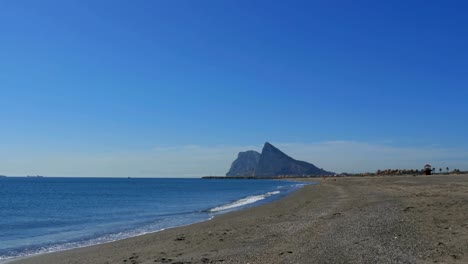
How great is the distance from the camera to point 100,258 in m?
14.4

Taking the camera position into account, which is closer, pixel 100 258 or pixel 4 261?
pixel 100 258

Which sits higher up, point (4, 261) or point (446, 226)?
point (446, 226)

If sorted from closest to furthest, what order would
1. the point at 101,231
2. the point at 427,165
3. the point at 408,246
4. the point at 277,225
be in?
the point at 408,246
the point at 277,225
the point at 101,231
the point at 427,165

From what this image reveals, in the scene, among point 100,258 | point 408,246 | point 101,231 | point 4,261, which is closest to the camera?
point 408,246

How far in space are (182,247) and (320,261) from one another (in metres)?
6.08

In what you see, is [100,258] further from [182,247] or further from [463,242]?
[463,242]

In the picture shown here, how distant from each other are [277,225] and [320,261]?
9.06 meters

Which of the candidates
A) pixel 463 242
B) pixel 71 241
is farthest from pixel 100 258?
pixel 463 242

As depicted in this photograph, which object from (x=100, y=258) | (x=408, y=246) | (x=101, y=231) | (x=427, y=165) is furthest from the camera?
(x=427, y=165)

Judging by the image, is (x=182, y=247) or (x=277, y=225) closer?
(x=182, y=247)

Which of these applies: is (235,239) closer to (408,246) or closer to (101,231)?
(408,246)

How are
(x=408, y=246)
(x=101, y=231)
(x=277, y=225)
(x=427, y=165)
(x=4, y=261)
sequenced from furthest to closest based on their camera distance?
(x=427, y=165) < (x=101, y=231) < (x=277, y=225) < (x=4, y=261) < (x=408, y=246)

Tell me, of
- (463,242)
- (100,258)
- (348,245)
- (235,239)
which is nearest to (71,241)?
(100,258)

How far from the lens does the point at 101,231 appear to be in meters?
24.6
